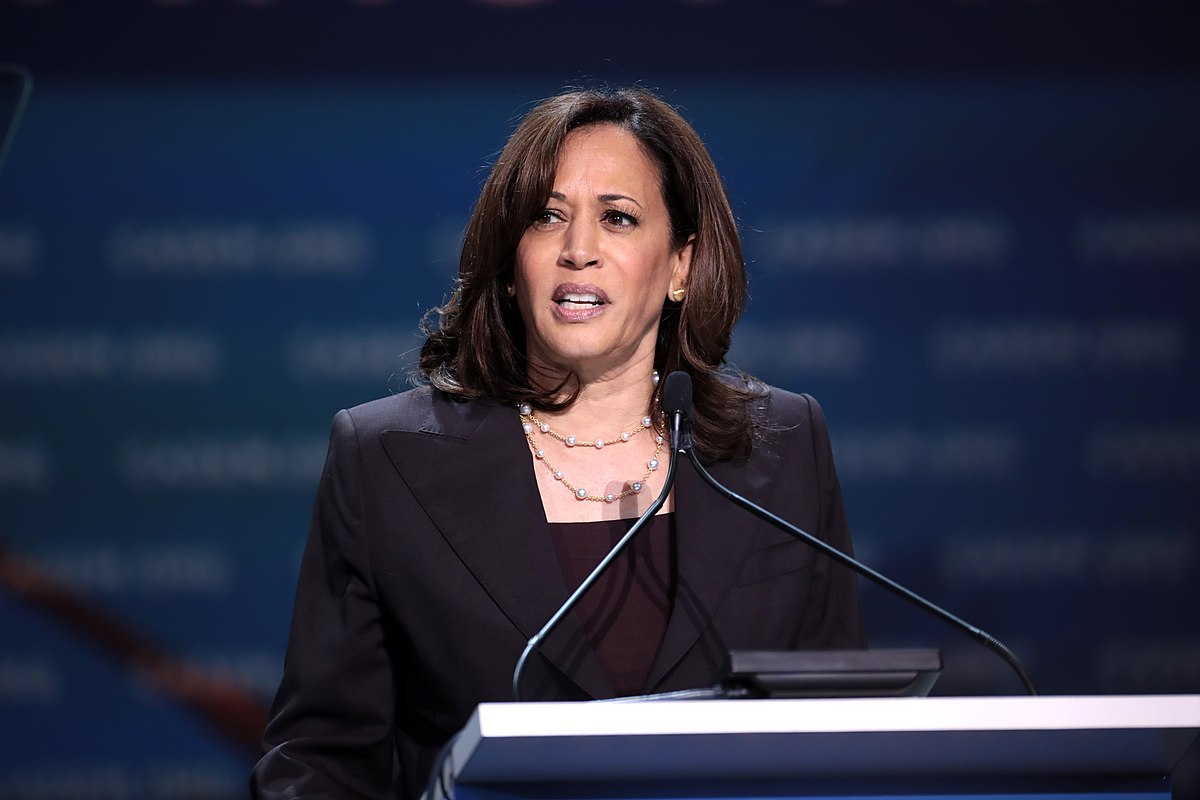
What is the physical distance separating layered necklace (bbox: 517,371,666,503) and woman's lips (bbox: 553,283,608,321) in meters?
0.17

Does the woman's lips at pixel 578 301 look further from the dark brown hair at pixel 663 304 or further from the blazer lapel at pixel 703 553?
the blazer lapel at pixel 703 553

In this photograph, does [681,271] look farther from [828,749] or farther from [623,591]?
[828,749]

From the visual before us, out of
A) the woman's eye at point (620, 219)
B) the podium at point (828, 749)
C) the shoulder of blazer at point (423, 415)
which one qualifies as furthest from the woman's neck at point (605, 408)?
the podium at point (828, 749)

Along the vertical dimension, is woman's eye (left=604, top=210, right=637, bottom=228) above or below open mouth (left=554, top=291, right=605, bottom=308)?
above

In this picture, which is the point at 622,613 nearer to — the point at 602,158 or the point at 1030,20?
the point at 602,158

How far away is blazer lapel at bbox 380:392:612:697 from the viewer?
1.79 metres

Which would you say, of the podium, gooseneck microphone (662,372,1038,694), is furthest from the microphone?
the podium

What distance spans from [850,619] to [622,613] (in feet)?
1.20

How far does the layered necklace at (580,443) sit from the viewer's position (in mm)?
1996

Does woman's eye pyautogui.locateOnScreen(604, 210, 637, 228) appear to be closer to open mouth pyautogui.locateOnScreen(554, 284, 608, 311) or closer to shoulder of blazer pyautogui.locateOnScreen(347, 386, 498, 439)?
open mouth pyautogui.locateOnScreen(554, 284, 608, 311)

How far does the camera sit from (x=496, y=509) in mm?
1899

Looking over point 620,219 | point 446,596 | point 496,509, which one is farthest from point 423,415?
point 620,219

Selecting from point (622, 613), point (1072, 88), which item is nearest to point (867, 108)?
point (1072, 88)

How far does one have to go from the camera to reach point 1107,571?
3.18m
